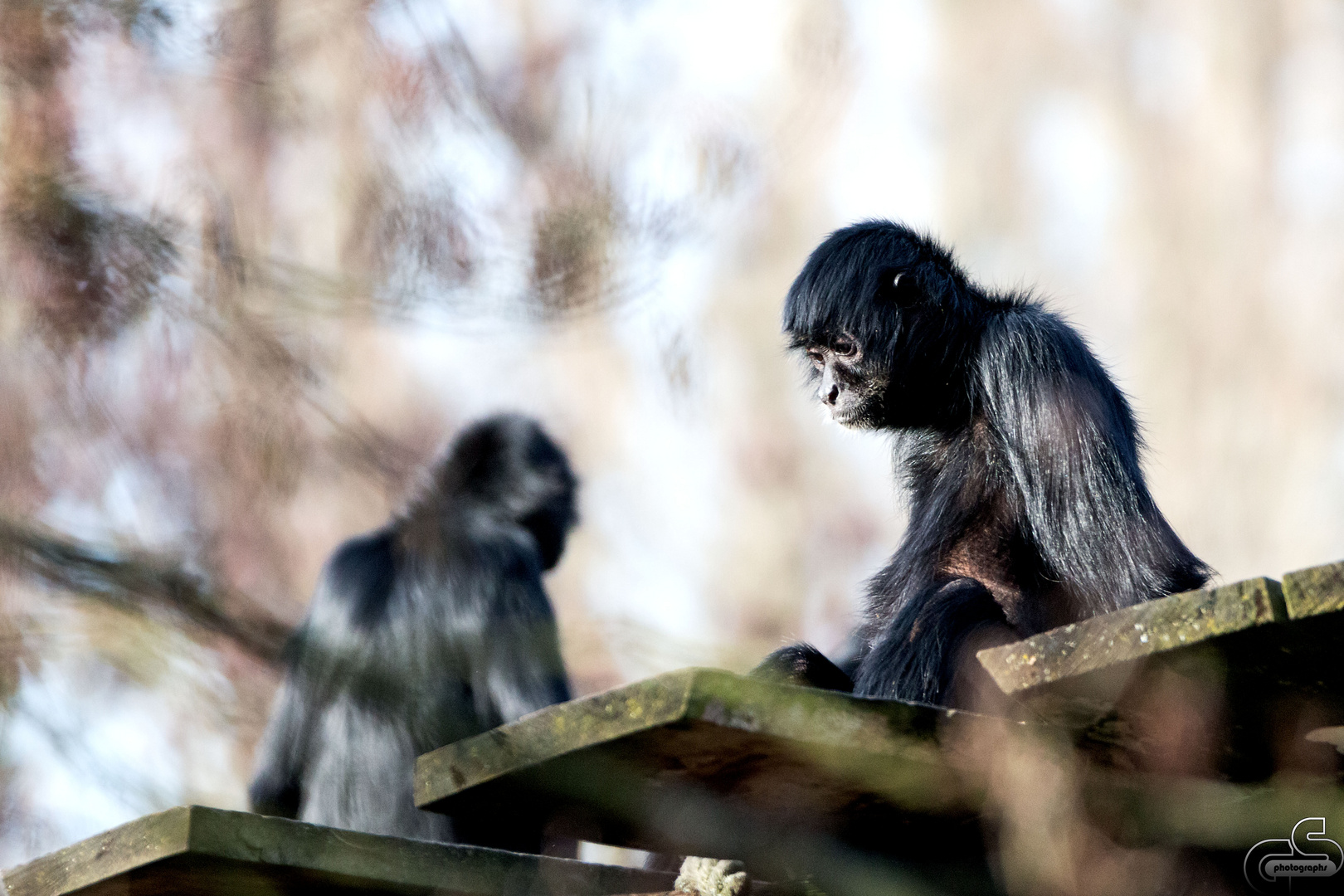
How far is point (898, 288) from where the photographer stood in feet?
16.6

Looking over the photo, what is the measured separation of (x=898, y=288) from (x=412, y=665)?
127 inches

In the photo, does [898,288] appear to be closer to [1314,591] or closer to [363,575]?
[1314,591]

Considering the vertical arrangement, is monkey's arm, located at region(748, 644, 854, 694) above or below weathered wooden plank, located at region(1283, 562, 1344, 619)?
above

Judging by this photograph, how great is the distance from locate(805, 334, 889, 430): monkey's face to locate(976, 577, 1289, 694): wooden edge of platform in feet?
7.64

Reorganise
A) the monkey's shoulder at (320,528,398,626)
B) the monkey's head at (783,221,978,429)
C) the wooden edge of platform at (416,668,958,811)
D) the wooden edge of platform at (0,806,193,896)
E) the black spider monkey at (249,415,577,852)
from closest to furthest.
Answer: the wooden edge of platform at (416,668,958,811) < the wooden edge of platform at (0,806,193,896) < the monkey's head at (783,221,978,429) < the black spider monkey at (249,415,577,852) < the monkey's shoulder at (320,528,398,626)

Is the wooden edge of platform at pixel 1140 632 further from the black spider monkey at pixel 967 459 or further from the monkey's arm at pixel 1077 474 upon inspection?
the monkey's arm at pixel 1077 474

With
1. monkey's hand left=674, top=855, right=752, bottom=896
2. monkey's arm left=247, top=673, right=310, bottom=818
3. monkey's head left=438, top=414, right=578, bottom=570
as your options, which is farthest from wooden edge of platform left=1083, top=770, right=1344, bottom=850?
monkey's head left=438, top=414, right=578, bottom=570

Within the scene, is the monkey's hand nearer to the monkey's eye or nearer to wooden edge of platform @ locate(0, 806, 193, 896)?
wooden edge of platform @ locate(0, 806, 193, 896)

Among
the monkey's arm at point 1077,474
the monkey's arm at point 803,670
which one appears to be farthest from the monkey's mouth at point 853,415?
the monkey's arm at point 803,670

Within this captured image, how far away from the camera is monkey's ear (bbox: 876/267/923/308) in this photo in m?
5.02

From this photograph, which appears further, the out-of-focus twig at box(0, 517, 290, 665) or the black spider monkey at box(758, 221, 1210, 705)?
the black spider monkey at box(758, 221, 1210, 705)

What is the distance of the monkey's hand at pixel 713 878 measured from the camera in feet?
11.1

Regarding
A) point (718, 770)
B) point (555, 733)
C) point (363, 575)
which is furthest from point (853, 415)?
point (363, 575)

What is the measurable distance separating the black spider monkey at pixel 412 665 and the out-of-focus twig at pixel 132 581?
3790mm
